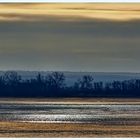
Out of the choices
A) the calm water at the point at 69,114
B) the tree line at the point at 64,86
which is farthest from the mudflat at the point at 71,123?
the tree line at the point at 64,86

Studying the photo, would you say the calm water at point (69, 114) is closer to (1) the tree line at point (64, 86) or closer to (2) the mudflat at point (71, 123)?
(2) the mudflat at point (71, 123)

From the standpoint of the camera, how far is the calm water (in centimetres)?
2628

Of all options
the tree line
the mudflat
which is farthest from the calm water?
the tree line

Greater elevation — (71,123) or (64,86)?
(64,86)

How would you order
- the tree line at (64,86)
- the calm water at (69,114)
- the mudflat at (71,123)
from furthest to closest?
the calm water at (69,114)
the mudflat at (71,123)
the tree line at (64,86)

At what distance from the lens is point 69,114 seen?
3181 centimetres

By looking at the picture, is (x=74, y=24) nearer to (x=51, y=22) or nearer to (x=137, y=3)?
(x=51, y=22)

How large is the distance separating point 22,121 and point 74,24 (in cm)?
2056

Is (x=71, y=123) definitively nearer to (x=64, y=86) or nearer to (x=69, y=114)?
(x=69, y=114)

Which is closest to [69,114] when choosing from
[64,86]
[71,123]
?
[71,123]

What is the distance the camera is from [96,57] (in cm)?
596

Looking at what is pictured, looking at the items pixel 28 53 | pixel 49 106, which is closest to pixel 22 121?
pixel 49 106

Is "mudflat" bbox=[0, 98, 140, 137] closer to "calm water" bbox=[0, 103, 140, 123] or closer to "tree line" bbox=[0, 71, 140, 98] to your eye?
"calm water" bbox=[0, 103, 140, 123]

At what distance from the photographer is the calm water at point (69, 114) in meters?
26.3
